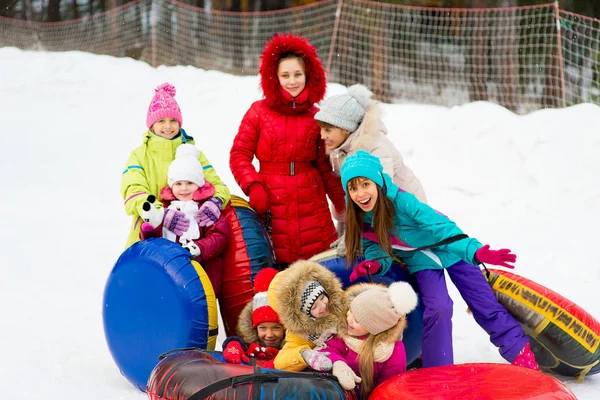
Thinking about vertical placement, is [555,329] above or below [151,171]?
below

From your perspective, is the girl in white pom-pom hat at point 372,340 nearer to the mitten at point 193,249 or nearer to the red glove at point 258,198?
the mitten at point 193,249

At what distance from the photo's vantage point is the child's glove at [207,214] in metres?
4.42

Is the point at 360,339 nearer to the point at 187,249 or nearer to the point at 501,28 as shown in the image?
the point at 187,249

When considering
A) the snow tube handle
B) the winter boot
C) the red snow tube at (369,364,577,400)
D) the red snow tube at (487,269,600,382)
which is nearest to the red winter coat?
the snow tube handle

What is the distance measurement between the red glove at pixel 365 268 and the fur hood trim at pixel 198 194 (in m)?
1.00

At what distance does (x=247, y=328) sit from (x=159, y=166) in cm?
120

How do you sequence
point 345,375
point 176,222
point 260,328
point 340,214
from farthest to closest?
point 340,214 → point 176,222 → point 260,328 → point 345,375

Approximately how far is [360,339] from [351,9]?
384 inches

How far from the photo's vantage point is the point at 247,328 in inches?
157

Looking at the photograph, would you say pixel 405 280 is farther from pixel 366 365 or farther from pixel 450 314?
pixel 366 365

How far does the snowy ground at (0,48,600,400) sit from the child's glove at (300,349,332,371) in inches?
44.1

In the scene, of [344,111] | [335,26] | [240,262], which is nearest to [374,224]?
[344,111]

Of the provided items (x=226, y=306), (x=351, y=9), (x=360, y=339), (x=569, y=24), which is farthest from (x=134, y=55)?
(x=360, y=339)

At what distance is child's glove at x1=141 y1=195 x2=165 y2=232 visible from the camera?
168 inches
